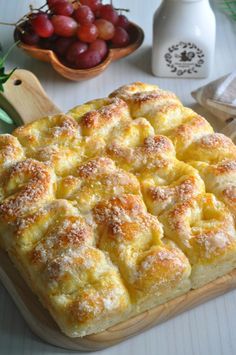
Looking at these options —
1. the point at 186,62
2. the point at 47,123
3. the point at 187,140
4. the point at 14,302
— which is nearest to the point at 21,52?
the point at 186,62

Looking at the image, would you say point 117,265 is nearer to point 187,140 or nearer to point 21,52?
point 187,140

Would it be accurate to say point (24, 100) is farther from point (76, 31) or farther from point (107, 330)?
point (107, 330)

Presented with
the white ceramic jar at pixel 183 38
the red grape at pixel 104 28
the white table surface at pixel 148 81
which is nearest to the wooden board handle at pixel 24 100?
the white table surface at pixel 148 81

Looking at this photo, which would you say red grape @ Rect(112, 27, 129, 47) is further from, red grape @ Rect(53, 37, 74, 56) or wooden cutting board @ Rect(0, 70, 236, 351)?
wooden cutting board @ Rect(0, 70, 236, 351)

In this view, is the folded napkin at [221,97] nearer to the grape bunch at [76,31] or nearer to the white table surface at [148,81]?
the white table surface at [148,81]

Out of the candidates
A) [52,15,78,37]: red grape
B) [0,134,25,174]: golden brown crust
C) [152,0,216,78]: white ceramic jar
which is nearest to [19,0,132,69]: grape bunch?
[52,15,78,37]: red grape

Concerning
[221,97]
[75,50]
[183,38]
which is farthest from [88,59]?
[221,97]

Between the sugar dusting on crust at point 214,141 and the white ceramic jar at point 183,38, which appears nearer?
the sugar dusting on crust at point 214,141
